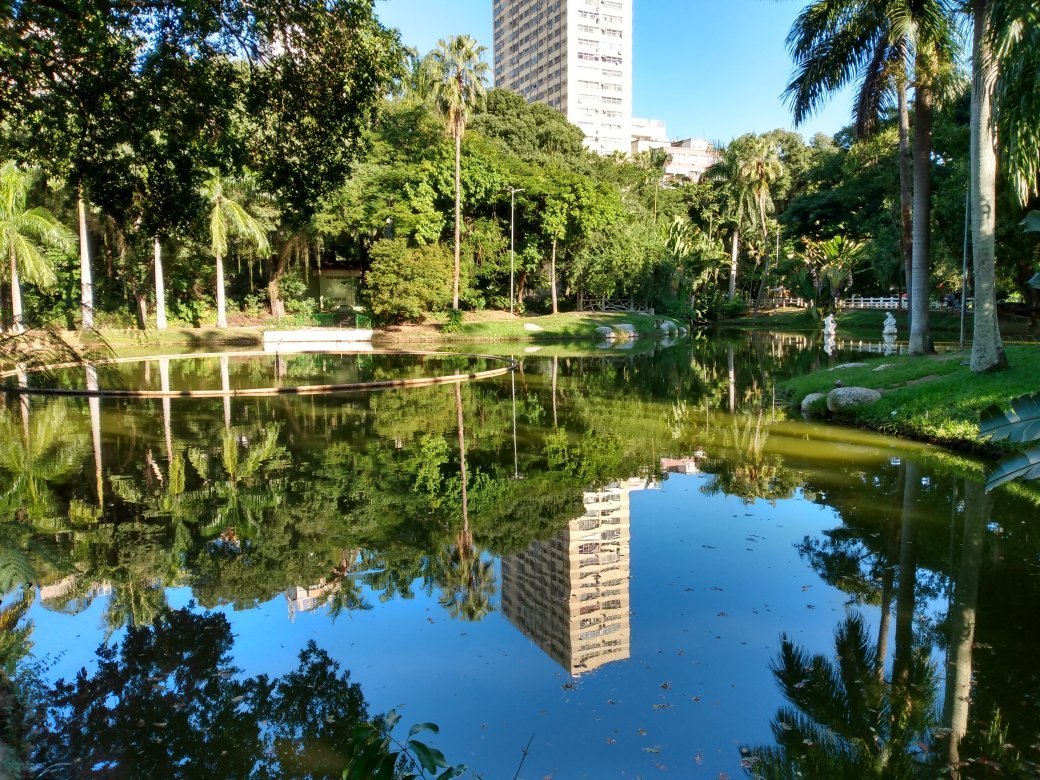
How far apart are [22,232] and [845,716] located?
124ft

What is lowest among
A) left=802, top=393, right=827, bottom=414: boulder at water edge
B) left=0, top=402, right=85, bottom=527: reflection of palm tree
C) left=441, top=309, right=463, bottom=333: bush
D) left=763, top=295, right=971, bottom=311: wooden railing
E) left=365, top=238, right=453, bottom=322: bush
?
left=0, top=402, right=85, bottom=527: reflection of palm tree

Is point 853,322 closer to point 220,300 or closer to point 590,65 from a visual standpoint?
point 220,300

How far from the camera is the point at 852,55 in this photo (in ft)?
56.0

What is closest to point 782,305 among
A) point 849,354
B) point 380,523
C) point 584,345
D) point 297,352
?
point 584,345

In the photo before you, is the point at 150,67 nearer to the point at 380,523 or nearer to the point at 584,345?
the point at 380,523

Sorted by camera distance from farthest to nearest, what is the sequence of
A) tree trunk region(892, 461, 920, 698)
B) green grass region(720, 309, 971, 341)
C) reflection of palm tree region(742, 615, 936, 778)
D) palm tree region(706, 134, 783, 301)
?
palm tree region(706, 134, 783, 301)
green grass region(720, 309, 971, 341)
tree trunk region(892, 461, 920, 698)
reflection of palm tree region(742, 615, 936, 778)

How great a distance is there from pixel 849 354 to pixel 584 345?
13.4 metres

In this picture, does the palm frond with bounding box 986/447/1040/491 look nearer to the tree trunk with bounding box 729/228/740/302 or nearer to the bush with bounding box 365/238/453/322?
the bush with bounding box 365/238/453/322

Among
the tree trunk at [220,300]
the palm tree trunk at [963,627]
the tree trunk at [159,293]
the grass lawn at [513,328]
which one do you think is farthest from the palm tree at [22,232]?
the palm tree trunk at [963,627]

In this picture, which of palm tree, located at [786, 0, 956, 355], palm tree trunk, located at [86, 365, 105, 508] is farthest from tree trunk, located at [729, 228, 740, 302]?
palm tree trunk, located at [86, 365, 105, 508]

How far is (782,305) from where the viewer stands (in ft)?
212

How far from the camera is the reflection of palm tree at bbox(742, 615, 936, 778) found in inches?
164

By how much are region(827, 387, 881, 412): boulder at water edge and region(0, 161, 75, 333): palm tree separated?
32107mm

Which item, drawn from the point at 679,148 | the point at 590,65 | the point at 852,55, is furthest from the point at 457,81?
the point at 679,148
